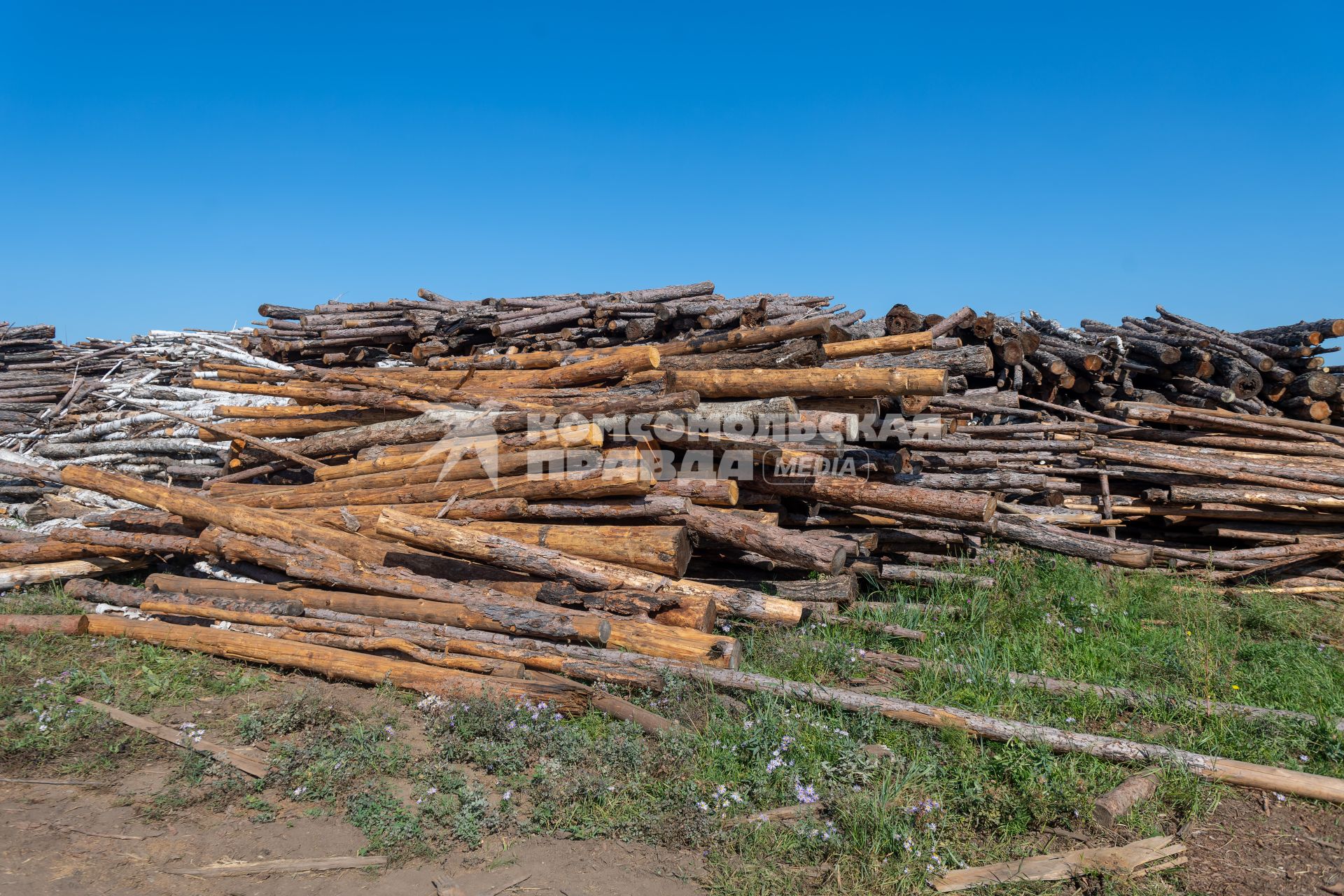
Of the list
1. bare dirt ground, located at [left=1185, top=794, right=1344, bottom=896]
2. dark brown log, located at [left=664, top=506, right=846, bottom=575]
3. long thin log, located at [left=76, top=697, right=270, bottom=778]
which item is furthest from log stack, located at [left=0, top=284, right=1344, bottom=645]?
bare dirt ground, located at [left=1185, top=794, right=1344, bottom=896]

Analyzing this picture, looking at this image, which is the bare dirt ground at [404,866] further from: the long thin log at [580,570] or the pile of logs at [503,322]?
the pile of logs at [503,322]

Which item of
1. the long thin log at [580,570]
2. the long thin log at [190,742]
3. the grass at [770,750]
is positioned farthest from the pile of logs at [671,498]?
the long thin log at [190,742]

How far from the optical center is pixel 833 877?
3928 mm

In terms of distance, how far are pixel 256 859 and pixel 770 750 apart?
2843mm

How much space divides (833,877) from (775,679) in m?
1.72

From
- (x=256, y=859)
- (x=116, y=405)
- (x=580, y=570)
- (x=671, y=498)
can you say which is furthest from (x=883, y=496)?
(x=116, y=405)

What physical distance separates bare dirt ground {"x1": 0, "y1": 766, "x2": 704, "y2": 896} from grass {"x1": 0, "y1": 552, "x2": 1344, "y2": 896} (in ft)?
0.38

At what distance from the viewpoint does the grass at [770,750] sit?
13.9ft

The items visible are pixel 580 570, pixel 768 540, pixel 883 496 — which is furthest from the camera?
pixel 883 496

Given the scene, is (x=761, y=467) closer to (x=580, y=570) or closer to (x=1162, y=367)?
(x=580, y=570)

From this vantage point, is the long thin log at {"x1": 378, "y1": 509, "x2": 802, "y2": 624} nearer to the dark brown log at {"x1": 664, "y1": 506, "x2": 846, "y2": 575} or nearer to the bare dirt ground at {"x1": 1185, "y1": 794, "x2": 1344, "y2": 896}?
the dark brown log at {"x1": 664, "y1": 506, "x2": 846, "y2": 575}

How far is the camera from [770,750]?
486cm

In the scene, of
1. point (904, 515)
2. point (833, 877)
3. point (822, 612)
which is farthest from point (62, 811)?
point (904, 515)

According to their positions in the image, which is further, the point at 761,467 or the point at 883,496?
the point at 761,467
